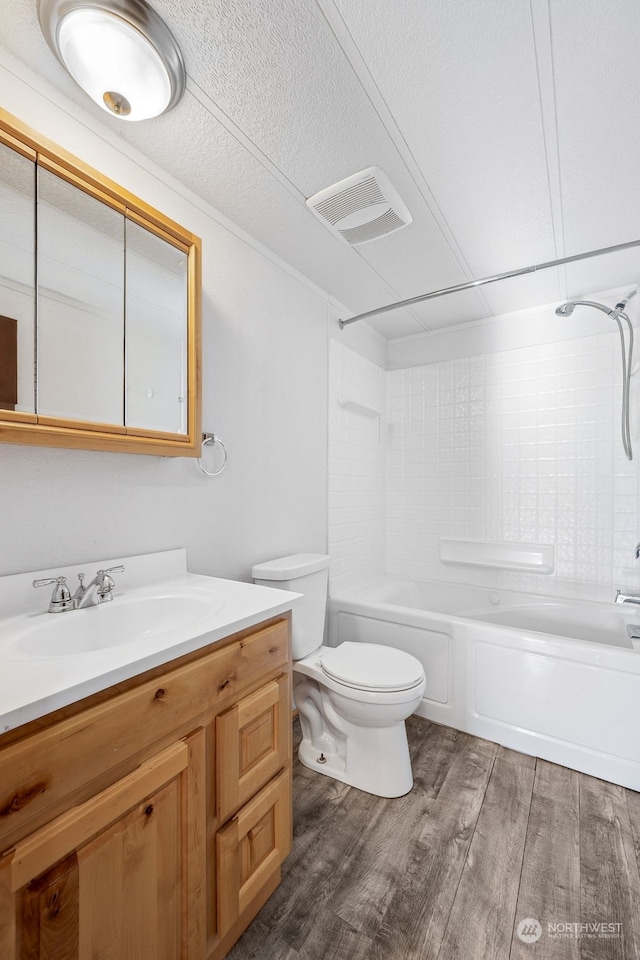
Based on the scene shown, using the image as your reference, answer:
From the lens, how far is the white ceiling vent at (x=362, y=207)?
59.6 inches

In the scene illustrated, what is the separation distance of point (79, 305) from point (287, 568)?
1175 millimetres

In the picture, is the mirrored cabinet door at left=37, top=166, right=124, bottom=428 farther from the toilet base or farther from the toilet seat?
the toilet base

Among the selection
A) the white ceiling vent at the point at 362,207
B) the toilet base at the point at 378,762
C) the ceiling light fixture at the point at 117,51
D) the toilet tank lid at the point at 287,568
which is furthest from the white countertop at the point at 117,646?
the white ceiling vent at the point at 362,207

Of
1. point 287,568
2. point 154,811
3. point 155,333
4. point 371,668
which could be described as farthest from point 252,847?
point 155,333

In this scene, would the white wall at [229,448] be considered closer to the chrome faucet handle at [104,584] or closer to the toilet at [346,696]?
the chrome faucet handle at [104,584]

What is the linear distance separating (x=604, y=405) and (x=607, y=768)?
6.07ft

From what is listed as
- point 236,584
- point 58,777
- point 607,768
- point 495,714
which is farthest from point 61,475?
point 607,768

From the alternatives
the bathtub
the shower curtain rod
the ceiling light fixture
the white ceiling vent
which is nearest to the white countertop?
the bathtub

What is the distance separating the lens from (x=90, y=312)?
1225 millimetres

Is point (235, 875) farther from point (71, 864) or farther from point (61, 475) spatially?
point (61, 475)

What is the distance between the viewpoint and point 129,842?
0.76 meters

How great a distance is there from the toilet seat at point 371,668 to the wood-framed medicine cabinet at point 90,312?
1026 millimetres

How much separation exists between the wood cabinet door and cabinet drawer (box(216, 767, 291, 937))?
0.24ft

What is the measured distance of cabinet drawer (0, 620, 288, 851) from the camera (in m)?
0.61
